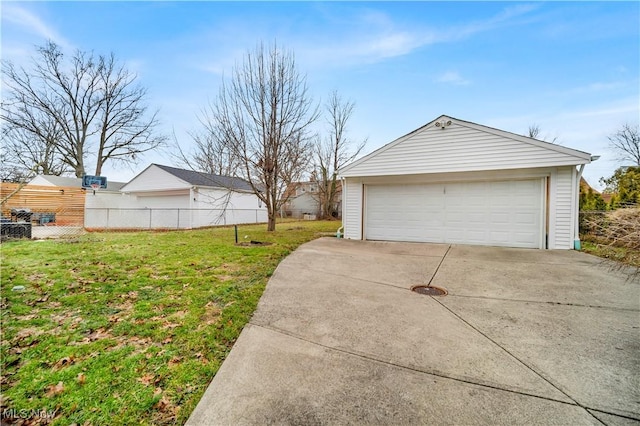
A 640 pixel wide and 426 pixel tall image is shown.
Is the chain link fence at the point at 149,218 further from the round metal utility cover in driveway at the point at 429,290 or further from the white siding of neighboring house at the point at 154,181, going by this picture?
the round metal utility cover in driveway at the point at 429,290

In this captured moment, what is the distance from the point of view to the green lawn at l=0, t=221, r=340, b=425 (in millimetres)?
1989

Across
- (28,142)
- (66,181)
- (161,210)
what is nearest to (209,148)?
(161,210)

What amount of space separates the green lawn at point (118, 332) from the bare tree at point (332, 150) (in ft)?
64.0

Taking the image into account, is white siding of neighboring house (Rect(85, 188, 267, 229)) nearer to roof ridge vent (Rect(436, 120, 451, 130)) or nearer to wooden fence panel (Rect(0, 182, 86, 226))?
wooden fence panel (Rect(0, 182, 86, 226))

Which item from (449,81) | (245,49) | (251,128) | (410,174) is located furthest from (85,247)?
(449,81)

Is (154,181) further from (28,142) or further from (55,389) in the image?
(55,389)

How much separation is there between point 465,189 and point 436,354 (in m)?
7.50

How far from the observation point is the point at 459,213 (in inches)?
348

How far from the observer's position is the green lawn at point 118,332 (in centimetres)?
199

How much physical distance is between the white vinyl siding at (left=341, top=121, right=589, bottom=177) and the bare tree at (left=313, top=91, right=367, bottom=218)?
1494 centimetres

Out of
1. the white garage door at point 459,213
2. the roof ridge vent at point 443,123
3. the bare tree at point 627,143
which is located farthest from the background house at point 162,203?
the bare tree at point 627,143

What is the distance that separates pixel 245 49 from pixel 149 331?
1021cm

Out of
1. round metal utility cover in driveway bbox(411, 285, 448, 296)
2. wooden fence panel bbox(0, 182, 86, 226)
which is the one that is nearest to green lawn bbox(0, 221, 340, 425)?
round metal utility cover in driveway bbox(411, 285, 448, 296)

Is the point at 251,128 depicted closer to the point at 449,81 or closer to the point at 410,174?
the point at 410,174
